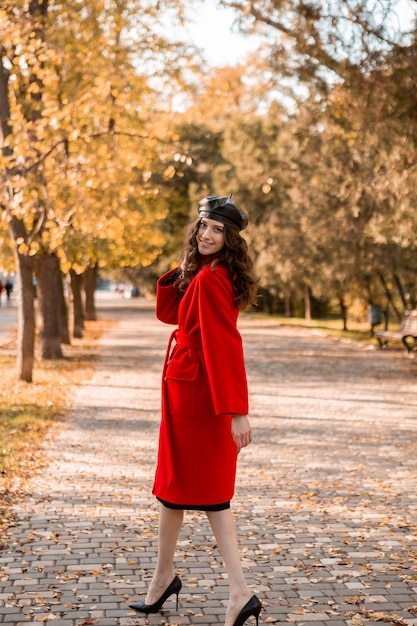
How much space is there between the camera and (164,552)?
461 centimetres

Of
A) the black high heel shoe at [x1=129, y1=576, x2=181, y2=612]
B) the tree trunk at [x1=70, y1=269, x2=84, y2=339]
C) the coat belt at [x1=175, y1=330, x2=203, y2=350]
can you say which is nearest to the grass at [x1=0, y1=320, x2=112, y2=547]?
the black high heel shoe at [x1=129, y1=576, x2=181, y2=612]

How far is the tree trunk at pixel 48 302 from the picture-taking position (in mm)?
18625

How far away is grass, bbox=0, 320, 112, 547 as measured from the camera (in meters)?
7.70

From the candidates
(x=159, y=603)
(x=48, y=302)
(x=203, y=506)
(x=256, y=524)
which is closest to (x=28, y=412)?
(x=256, y=524)

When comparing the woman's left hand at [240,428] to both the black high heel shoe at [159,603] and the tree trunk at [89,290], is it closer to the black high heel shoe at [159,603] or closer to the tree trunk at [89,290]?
the black high heel shoe at [159,603]

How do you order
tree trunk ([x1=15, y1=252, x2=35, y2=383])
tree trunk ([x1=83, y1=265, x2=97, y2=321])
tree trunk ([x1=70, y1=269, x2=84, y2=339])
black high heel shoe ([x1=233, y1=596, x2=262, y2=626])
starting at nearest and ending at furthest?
black high heel shoe ([x1=233, y1=596, x2=262, y2=626]) → tree trunk ([x1=15, y1=252, x2=35, y2=383]) → tree trunk ([x1=70, y1=269, x2=84, y2=339]) → tree trunk ([x1=83, y1=265, x2=97, y2=321])

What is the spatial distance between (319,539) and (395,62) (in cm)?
743

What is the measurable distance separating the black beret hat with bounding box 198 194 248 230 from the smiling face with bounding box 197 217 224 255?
0.02 m

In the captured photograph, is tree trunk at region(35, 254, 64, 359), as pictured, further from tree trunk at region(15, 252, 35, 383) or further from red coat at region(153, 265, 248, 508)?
red coat at region(153, 265, 248, 508)

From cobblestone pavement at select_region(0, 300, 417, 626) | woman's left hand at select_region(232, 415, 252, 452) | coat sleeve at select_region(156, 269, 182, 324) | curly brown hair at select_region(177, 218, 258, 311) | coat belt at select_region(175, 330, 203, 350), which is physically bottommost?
cobblestone pavement at select_region(0, 300, 417, 626)

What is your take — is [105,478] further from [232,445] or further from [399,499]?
[232,445]

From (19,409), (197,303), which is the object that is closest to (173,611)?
(197,303)

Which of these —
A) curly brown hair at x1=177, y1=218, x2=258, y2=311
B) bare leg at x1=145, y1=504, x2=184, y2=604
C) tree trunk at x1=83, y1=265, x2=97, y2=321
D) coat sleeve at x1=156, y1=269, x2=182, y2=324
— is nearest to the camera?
curly brown hair at x1=177, y1=218, x2=258, y2=311

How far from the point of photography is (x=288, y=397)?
1408cm
